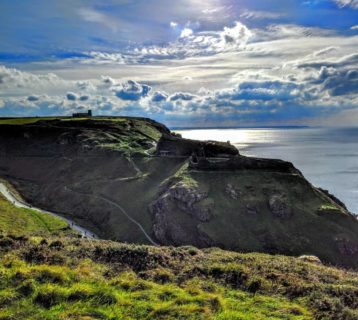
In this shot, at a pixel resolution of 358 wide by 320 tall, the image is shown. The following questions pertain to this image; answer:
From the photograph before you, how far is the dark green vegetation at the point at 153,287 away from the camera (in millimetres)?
12867

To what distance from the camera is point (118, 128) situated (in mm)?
126250

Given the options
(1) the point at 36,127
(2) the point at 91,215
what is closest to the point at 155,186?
(2) the point at 91,215

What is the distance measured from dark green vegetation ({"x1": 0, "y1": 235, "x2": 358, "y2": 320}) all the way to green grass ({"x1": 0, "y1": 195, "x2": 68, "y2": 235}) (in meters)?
43.7

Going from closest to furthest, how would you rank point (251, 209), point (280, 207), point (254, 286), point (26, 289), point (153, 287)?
point (26, 289)
point (153, 287)
point (254, 286)
point (280, 207)
point (251, 209)

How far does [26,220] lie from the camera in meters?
66.4

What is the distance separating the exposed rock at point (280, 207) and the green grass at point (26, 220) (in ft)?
121

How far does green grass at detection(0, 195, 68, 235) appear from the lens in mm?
61394

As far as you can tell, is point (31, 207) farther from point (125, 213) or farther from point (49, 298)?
point (49, 298)

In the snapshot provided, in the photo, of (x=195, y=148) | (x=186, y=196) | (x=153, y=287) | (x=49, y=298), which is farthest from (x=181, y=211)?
(x=49, y=298)

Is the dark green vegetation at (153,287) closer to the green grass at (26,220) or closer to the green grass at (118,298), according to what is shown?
the green grass at (118,298)

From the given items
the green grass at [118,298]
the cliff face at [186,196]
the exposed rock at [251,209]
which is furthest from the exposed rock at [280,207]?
the green grass at [118,298]

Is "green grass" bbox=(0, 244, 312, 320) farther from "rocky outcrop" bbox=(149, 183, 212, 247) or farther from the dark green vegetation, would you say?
"rocky outcrop" bbox=(149, 183, 212, 247)

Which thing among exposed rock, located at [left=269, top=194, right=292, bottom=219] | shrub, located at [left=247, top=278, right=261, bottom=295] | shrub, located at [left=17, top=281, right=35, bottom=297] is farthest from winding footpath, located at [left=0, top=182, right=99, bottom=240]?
shrub, located at [left=247, top=278, right=261, bottom=295]

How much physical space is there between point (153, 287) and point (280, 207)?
175 feet
